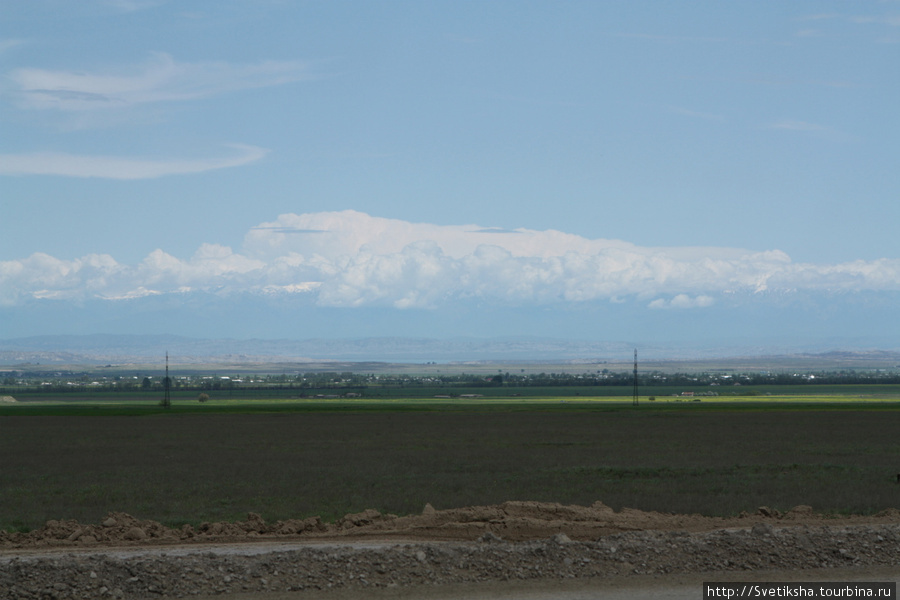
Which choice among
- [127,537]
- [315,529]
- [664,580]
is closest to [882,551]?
[664,580]

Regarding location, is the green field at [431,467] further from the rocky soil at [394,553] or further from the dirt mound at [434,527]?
the rocky soil at [394,553]

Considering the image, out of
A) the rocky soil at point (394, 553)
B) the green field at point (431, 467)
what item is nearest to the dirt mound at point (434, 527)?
the rocky soil at point (394, 553)

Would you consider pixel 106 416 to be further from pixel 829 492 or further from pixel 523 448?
pixel 829 492

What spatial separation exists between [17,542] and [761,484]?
19.4 metres

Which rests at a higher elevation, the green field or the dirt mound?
the dirt mound

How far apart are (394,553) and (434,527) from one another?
11.1ft

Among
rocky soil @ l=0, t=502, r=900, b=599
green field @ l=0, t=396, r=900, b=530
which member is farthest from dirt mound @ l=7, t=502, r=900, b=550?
green field @ l=0, t=396, r=900, b=530

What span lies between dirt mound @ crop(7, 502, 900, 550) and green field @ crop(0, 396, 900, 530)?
2.20m

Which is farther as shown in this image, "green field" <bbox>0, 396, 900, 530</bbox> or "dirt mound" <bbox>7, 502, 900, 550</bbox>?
"green field" <bbox>0, 396, 900, 530</bbox>

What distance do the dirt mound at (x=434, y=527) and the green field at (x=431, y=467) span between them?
2.20 metres

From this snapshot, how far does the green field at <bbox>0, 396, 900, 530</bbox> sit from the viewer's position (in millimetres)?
23391

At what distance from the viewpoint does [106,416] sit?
78.9 metres

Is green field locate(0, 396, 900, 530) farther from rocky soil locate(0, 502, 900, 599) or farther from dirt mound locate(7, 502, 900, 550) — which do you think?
rocky soil locate(0, 502, 900, 599)

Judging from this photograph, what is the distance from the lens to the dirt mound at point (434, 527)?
16.8 m
